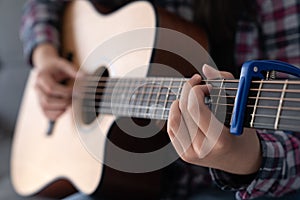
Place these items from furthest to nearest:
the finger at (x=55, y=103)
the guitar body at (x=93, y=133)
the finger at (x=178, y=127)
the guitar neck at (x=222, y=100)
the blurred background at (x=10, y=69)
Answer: the blurred background at (x=10, y=69) → the finger at (x=55, y=103) → the guitar body at (x=93, y=133) → the finger at (x=178, y=127) → the guitar neck at (x=222, y=100)

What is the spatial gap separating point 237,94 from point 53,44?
0.66 metres

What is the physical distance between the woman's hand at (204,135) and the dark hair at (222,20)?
294mm

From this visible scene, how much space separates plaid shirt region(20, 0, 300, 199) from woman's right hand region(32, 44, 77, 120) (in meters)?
0.07

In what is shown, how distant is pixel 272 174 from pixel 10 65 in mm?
1055

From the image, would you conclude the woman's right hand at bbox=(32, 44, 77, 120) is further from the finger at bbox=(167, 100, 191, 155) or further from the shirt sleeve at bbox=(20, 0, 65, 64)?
the finger at bbox=(167, 100, 191, 155)

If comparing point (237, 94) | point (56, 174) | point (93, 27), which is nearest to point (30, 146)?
point (56, 174)

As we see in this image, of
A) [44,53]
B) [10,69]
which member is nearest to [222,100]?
[44,53]

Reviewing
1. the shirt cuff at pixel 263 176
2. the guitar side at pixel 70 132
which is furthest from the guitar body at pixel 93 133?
the shirt cuff at pixel 263 176

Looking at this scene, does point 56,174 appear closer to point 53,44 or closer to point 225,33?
point 53,44

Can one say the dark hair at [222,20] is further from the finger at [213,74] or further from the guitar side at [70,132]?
the finger at [213,74]

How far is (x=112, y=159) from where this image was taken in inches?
32.4

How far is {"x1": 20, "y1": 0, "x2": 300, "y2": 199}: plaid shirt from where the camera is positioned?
68 cm

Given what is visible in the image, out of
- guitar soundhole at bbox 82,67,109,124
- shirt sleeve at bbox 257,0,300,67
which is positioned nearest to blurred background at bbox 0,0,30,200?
guitar soundhole at bbox 82,67,109,124

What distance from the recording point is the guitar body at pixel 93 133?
0.81 meters
